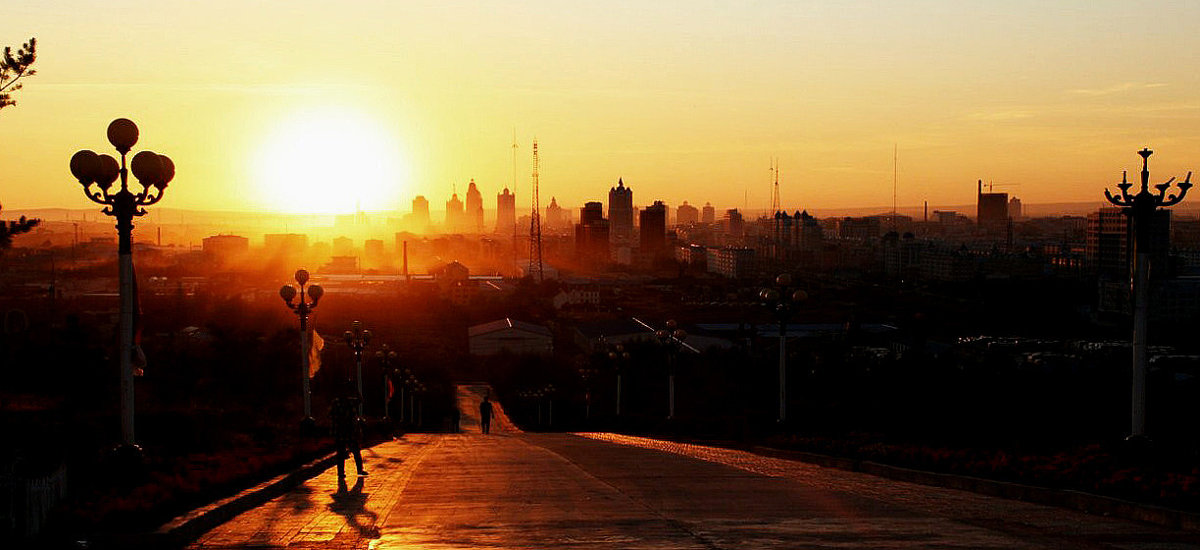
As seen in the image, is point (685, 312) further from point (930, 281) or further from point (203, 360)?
point (203, 360)

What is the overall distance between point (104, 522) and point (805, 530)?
461cm

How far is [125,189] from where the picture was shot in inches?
388

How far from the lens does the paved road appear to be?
23.4ft

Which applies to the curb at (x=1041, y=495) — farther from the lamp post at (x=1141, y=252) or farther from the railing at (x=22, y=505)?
the railing at (x=22, y=505)

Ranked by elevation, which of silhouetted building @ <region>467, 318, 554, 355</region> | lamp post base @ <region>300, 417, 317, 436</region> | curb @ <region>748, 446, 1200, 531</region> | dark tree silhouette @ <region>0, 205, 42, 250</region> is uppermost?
dark tree silhouette @ <region>0, 205, 42, 250</region>

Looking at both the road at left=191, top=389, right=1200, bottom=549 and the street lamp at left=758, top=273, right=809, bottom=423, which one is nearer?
the road at left=191, top=389, right=1200, bottom=549

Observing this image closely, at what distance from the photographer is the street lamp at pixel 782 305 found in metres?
18.6

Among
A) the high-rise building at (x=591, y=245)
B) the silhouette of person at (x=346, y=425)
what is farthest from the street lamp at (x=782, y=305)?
the high-rise building at (x=591, y=245)

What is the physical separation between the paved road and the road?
13mm

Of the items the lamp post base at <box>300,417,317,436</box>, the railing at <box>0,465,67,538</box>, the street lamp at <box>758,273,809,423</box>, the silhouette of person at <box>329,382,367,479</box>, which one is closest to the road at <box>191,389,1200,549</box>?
the silhouette of person at <box>329,382,367,479</box>

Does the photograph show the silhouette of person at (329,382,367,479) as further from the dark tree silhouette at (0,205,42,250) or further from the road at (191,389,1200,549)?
the dark tree silhouette at (0,205,42,250)

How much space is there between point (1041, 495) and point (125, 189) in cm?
847

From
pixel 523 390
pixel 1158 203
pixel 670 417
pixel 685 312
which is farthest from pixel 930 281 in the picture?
pixel 1158 203

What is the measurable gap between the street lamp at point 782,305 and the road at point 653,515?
5.64 m
